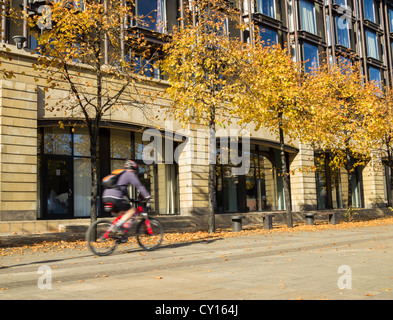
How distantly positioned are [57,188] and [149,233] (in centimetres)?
1070

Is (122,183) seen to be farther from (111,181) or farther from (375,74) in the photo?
(375,74)

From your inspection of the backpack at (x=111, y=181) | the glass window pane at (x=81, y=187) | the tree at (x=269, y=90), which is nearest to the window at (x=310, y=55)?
the tree at (x=269, y=90)

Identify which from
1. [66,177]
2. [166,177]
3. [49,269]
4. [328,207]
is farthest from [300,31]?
[49,269]

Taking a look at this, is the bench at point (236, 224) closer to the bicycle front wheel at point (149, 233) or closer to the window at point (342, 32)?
the bicycle front wheel at point (149, 233)

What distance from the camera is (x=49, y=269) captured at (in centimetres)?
827

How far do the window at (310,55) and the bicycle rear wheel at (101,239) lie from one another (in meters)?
26.6

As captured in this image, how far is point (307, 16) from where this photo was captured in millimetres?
34281

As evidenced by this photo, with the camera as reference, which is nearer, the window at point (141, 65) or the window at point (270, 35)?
the window at point (141, 65)

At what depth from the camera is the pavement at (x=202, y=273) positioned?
579 centimetres

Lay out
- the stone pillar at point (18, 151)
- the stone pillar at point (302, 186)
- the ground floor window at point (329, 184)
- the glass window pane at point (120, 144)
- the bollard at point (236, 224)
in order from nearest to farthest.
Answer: the stone pillar at point (18, 151) → the bollard at point (236, 224) → the glass window pane at point (120, 144) → the stone pillar at point (302, 186) → the ground floor window at point (329, 184)

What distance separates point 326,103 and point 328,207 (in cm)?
1494

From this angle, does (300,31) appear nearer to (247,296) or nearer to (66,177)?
(66,177)

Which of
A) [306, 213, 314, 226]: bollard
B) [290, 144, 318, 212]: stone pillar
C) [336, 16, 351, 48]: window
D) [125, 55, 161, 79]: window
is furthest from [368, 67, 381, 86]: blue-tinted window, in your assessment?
[125, 55, 161, 79]: window

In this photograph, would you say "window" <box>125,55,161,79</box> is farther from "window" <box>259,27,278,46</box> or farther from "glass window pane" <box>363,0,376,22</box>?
"glass window pane" <box>363,0,376,22</box>
